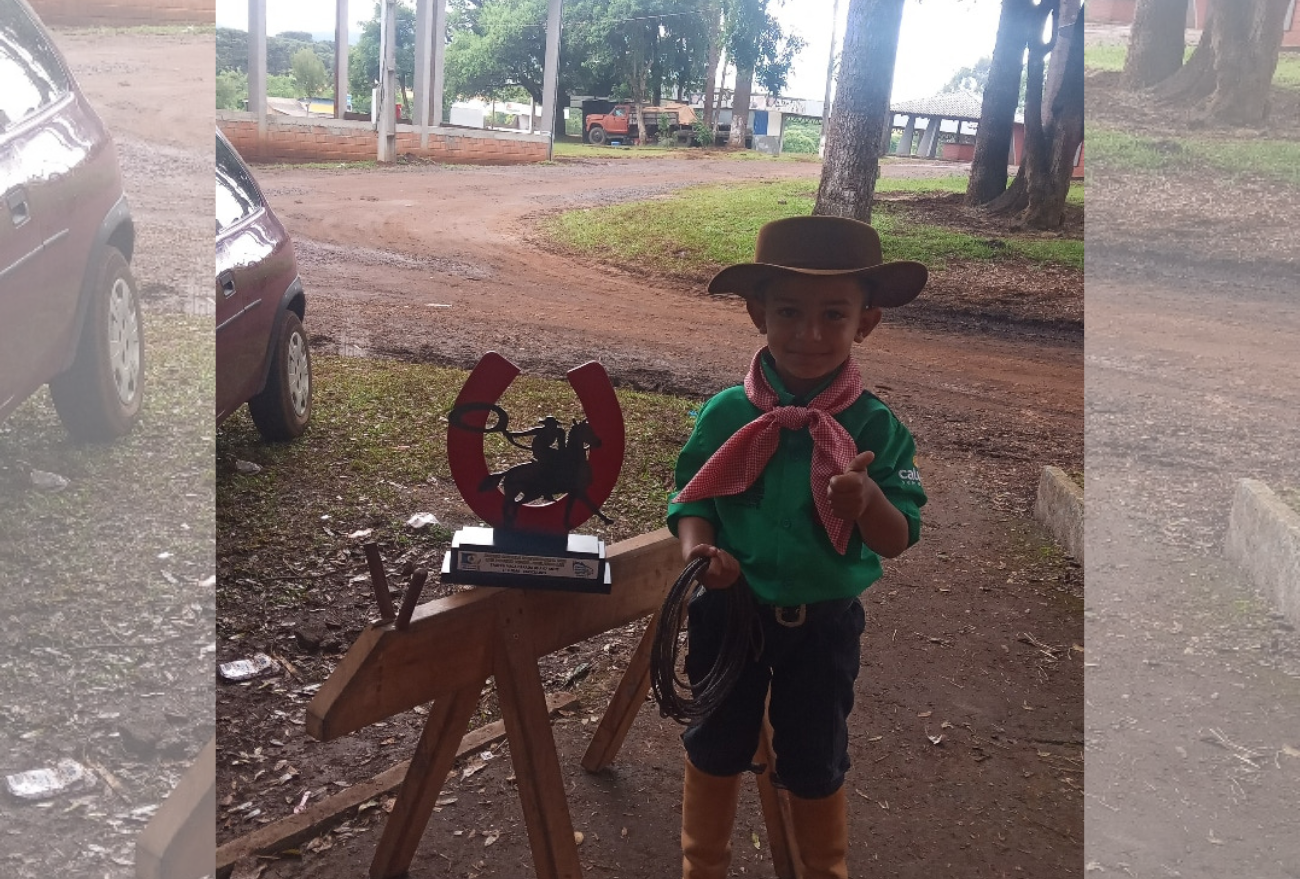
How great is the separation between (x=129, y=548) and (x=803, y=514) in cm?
225

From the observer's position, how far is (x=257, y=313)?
3771 millimetres

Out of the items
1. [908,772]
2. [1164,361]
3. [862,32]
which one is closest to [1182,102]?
[1164,361]

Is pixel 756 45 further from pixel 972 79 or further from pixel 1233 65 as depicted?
pixel 1233 65

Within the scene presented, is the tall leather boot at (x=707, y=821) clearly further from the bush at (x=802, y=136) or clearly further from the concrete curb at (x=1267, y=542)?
the bush at (x=802, y=136)

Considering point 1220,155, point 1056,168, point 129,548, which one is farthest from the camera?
point 1056,168

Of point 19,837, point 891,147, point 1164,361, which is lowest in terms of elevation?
point 19,837

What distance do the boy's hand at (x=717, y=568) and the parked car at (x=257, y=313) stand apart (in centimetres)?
235

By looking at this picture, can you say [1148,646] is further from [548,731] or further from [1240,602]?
[548,731]

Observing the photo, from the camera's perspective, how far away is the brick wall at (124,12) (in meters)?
3.26

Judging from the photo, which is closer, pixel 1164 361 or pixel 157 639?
pixel 157 639

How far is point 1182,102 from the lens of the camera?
20.4ft

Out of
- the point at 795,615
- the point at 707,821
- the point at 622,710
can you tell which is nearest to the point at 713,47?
the point at 622,710

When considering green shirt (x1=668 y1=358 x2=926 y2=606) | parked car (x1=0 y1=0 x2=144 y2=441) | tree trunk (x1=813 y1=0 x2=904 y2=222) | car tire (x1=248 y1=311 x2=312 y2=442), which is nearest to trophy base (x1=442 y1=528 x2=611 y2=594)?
green shirt (x1=668 y1=358 x2=926 y2=606)

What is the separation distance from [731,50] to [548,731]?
356cm
